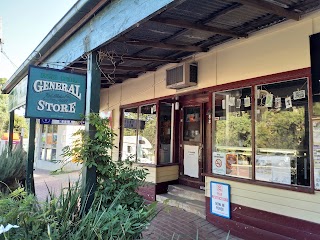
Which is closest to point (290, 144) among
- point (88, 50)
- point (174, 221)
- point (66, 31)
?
point (174, 221)

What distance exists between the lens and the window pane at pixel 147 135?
6.71m

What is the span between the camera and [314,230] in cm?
340

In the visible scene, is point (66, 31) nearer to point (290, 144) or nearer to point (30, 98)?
point (30, 98)

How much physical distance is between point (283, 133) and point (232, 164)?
1019mm

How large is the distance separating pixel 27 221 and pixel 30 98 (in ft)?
5.90

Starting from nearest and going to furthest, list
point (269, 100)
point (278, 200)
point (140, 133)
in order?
point (278, 200)
point (269, 100)
point (140, 133)

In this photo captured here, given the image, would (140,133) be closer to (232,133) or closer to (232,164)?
(232,133)

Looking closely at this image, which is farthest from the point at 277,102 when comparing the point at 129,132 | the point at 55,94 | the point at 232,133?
the point at 129,132

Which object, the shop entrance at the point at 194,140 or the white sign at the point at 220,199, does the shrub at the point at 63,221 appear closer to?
the white sign at the point at 220,199

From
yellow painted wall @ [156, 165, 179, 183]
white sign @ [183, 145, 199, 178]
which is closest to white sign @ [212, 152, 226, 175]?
white sign @ [183, 145, 199, 178]

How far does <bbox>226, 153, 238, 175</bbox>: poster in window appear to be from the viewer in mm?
4539

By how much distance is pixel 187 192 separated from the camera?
5.77m

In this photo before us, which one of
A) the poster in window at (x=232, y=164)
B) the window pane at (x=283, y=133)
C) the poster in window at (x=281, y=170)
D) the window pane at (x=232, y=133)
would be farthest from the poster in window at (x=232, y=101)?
the poster in window at (x=281, y=170)

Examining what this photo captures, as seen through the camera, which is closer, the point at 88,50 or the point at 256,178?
the point at 88,50
